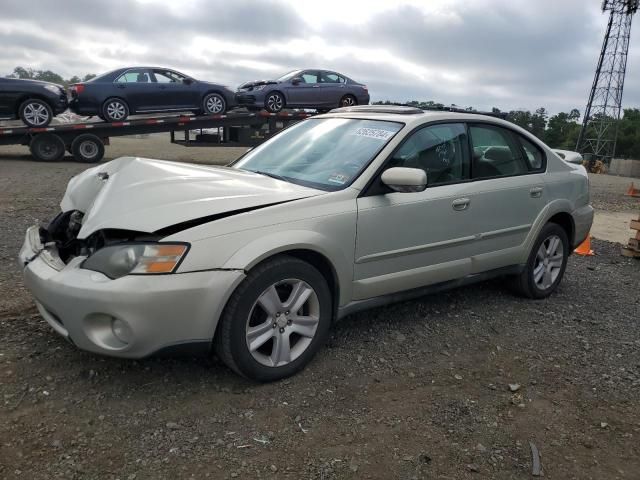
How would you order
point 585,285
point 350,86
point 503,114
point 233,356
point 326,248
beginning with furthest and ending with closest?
point 350,86 → point 585,285 → point 503,114 → point 326,248 → point 233,356

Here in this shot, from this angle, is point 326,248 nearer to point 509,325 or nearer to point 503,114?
point 509,325

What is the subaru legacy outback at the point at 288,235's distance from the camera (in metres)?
2.73

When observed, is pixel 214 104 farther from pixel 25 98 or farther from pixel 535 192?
pixel 535 192

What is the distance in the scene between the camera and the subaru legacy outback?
2.73 meters

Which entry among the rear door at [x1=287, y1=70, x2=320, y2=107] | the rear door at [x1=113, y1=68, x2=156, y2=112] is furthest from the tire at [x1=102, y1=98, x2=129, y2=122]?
the rear door at [x1=287, y1=70, x2=320, y2=107]

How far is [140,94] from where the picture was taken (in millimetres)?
13680

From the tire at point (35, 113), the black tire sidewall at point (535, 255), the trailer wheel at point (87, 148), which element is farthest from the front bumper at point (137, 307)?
the trailer wheel at point (87, 148)

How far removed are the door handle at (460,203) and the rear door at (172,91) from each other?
1163 cm

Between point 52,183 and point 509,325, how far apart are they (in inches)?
355

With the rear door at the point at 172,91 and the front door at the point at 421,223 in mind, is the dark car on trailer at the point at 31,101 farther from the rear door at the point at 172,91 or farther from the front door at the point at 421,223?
the front door at the point at 421,223

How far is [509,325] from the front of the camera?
423 cm

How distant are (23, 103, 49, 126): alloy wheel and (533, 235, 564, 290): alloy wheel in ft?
39.8

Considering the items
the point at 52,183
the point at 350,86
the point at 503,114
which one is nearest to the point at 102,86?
the point at 52,183

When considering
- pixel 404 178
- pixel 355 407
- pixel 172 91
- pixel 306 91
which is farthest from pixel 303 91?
pixel 355 407
